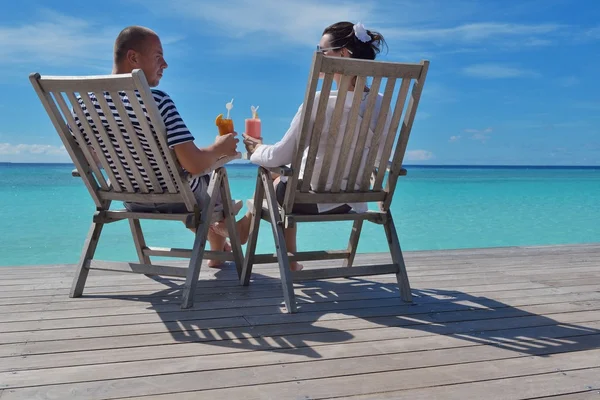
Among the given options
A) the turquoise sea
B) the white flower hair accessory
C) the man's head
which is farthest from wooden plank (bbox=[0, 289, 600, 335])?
the turquoise sea

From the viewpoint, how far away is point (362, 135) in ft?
8.93

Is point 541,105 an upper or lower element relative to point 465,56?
lower

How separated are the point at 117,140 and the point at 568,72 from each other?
49945 mm

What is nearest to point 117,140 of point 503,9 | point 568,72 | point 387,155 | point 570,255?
point 387,155

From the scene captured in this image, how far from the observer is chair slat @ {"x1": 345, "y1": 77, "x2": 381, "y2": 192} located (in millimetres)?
2605

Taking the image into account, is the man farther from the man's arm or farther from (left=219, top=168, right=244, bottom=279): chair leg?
(left=219, top=168, right=244, bottom=279): chair leg

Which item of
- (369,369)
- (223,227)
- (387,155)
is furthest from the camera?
(223,227)

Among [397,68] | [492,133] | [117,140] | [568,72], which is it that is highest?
[397,68]

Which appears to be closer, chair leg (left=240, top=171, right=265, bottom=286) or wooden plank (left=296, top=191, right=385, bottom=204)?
wooden plank (left=296, top=191, right=385, bottom=204)

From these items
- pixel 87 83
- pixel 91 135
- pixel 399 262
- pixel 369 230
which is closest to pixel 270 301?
pixel 399 262

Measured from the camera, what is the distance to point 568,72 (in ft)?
152

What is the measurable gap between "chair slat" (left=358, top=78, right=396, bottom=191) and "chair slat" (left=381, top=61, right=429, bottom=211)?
0.09m

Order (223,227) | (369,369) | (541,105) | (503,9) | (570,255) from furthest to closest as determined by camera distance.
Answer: (541,105), (503,9), (570,255), (223,227), (369,369)

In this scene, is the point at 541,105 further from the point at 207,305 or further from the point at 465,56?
the point at 207,305
